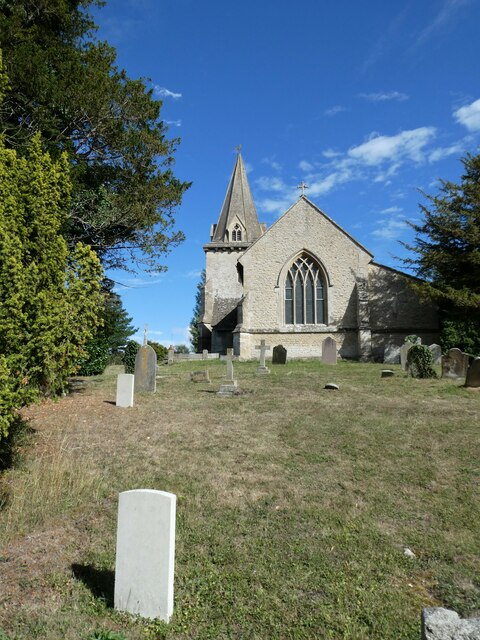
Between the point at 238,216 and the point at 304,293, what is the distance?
1345 centimetres

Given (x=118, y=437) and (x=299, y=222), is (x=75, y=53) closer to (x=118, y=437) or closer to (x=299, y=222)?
(x=118, y=437)

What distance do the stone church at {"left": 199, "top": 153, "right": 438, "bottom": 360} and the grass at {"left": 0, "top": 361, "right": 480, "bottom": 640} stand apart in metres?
15.6

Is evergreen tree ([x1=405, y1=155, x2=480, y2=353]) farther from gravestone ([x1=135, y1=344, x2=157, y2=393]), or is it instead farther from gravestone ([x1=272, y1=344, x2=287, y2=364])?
gravestone ([x1=135, y1=344, x2=157, y2=393])

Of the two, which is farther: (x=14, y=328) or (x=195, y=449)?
(x=195, y=449)

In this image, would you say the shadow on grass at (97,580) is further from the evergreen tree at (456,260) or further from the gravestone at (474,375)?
the evergreen tree at (456,260)

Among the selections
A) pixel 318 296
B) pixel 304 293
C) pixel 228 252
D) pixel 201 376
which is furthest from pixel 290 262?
pixel 201 376

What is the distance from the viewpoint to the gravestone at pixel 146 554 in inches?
124

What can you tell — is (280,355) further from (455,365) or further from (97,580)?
(97,580)

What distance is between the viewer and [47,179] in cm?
531

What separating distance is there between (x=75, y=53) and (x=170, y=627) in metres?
12.3

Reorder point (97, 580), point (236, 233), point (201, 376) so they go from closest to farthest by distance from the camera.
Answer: point (97, 580) → point (201, 376) → point (236, 233)

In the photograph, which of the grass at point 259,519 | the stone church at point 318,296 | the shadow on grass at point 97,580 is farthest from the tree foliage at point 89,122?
the stone church at point 318,296

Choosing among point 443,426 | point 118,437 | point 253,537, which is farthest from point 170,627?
point 443,426

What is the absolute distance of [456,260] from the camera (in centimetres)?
2197
